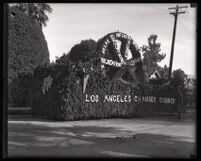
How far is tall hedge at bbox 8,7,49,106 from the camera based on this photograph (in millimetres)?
20948

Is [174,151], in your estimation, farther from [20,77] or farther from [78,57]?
[78,57]

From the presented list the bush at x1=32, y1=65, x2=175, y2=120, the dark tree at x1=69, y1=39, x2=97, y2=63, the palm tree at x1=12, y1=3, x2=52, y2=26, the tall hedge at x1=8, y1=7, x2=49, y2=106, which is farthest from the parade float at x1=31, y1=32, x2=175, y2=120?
the dark tree at x1=69, y1=39, x2=97, y2=63

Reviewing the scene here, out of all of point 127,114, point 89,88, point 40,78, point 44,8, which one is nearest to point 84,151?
point 89,88

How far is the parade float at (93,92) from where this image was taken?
628 inches

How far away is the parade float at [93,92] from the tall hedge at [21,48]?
3.09 metres

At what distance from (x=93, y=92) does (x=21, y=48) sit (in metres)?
7.50

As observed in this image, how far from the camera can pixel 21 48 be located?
72.3 feet

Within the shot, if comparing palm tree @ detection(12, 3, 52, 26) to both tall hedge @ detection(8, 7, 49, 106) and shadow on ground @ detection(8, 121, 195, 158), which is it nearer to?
tall hedge @ detection(8, 7, 49, 106)

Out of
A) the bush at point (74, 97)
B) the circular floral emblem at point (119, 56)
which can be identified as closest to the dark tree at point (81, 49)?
the circular floral emblem at point (119, 56)

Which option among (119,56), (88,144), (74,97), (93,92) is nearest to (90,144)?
(88,144)

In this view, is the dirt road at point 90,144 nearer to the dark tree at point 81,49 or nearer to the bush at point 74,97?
the bush at point 74,97

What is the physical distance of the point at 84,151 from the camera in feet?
26.8

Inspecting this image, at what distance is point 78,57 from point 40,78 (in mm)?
21149

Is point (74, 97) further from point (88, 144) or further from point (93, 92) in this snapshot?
point (88, 144)
